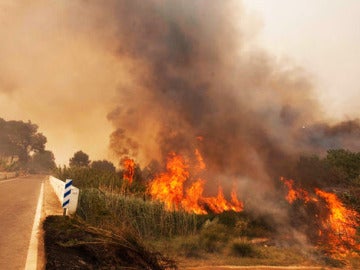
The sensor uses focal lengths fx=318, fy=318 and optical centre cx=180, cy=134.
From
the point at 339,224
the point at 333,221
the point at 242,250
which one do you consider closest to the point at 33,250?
the point at 242,250

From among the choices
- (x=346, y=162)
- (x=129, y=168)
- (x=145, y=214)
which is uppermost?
(x=346, y=162)

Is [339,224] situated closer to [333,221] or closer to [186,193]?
[333,221]

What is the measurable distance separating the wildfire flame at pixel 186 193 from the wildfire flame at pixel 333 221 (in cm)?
434

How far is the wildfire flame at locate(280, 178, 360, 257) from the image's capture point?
13086 mm

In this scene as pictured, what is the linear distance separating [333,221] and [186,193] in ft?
31.8

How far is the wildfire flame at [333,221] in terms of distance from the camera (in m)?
13.1

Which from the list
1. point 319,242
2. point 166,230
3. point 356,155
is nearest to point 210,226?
point 166,230

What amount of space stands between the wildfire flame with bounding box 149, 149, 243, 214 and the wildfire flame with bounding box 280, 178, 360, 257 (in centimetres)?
434

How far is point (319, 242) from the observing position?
15.7m

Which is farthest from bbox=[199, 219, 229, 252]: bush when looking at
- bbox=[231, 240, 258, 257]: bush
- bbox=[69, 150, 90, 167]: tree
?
bbox=[69, 150, 90, 167]: tree

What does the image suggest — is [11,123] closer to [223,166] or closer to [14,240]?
[223,166]

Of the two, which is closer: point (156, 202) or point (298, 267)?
point (298, 267)

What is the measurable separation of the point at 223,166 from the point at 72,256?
2018 centimetres

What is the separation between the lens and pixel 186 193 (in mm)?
22469
